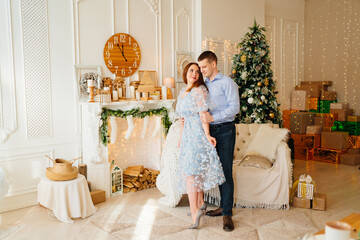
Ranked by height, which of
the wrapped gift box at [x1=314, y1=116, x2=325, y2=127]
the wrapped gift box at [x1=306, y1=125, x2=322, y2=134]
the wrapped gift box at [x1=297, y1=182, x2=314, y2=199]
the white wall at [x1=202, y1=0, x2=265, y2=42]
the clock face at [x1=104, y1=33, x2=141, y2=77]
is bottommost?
A: the wrapped gift box at [x1=297, y1=182, x2=314, y2=199]

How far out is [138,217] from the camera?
151 inches

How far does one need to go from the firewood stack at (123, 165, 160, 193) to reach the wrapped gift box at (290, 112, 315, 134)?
3545mm

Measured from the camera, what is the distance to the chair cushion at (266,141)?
4285mm

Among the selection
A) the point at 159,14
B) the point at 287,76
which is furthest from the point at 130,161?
the point at 287,76

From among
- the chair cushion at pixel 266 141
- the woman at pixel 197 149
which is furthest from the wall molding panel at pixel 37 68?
the chair cushion at pixel 266 141

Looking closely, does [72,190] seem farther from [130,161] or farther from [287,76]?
[287,76]

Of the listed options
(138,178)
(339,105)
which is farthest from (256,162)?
(339,105)

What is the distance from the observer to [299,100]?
25.0 feet

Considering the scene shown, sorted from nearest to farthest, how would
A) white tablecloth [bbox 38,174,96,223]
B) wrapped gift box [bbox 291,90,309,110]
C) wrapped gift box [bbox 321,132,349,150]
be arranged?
white tablecloth [bbox 38,174,96,223], wrapped gift box [bbox 321,132,349,150], wrapped gift box [bbox 291,90,309,110]

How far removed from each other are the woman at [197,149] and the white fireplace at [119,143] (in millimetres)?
1461

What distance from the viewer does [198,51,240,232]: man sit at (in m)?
3.42

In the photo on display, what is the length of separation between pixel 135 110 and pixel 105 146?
0.65 m

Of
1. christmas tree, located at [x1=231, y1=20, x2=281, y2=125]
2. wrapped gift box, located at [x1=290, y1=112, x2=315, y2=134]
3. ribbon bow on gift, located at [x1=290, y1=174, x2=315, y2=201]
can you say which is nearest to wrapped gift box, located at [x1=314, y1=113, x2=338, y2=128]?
wrapped gift box, located at [x1=290, y1=112, x2=315, y2=134]

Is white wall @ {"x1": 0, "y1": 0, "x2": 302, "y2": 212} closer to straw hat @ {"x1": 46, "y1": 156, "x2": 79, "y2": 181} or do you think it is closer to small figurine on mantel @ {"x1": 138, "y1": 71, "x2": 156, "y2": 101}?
small figurine on mantel @ {"x1": 138, "y1": 71, "x2": 156, "y2": 101}
